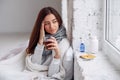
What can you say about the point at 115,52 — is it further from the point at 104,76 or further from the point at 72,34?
the point at 72,34

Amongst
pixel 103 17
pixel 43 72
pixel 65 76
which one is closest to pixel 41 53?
pixel 43 72

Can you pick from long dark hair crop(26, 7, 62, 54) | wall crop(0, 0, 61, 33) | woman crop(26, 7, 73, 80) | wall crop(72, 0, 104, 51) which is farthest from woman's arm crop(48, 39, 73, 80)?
wall crop(0, 0, 61, 33)

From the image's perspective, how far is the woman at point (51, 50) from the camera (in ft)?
4.71

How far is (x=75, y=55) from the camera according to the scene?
1417 millimetres

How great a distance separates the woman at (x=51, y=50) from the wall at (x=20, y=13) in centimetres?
203

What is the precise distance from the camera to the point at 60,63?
1.45m

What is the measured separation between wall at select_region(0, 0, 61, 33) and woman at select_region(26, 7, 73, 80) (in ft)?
6.68

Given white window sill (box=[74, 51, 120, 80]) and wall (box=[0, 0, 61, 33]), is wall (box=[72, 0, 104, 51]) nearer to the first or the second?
white window sill (box=[74, 51, 120, 80])

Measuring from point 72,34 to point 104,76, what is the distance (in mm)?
592

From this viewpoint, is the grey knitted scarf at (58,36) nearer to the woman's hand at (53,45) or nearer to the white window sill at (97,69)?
the woman's hand at (53,45)

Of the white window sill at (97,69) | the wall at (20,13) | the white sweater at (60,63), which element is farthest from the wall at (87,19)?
the wall at (20,13)

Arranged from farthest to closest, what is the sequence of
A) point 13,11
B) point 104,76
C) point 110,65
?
point 13,11, point 110,65, point 104,76

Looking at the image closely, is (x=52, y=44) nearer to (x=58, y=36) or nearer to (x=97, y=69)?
(x=58, y=36)

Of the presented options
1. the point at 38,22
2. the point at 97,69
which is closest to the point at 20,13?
the point at 38,22
